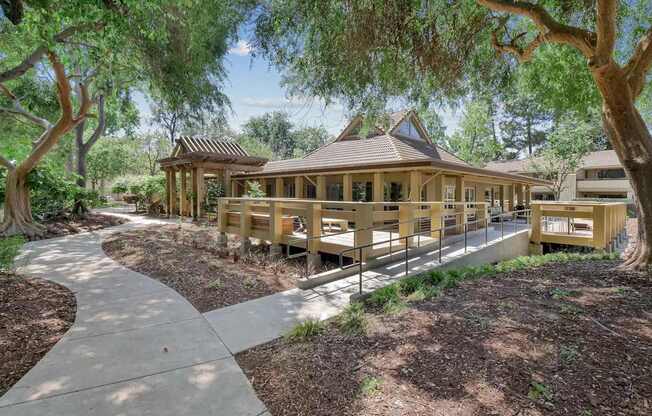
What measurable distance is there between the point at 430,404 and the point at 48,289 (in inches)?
238

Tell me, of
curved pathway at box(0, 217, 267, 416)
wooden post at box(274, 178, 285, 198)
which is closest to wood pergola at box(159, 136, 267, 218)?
wooden post at box(274, 178, 285, 198)

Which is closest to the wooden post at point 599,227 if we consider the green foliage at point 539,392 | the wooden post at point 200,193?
the green foliage at point 539,392

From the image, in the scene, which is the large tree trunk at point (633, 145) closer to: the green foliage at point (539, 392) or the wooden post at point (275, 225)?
the green foliage at point (539, 392)

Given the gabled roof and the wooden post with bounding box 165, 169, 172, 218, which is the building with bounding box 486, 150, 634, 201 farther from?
the wooden post with bounding box 165, 169, 172, 218

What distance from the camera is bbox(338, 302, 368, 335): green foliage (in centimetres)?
396

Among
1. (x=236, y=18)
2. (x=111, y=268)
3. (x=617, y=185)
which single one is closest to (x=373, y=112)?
(x=236, y=18)

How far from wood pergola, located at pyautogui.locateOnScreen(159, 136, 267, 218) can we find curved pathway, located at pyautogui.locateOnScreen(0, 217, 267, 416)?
1122cm

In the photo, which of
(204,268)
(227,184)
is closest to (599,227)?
(204,268)

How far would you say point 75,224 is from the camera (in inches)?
546

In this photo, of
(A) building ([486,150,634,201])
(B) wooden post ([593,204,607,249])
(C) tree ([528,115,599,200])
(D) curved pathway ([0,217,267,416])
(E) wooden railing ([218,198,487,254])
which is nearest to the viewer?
(D) curved pathway ([0,217,267,416])

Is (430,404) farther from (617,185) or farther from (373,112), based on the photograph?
(617,185)

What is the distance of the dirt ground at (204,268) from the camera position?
551 cm

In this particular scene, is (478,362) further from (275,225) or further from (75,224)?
(75,224)

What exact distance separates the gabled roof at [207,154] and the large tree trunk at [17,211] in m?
5.92
